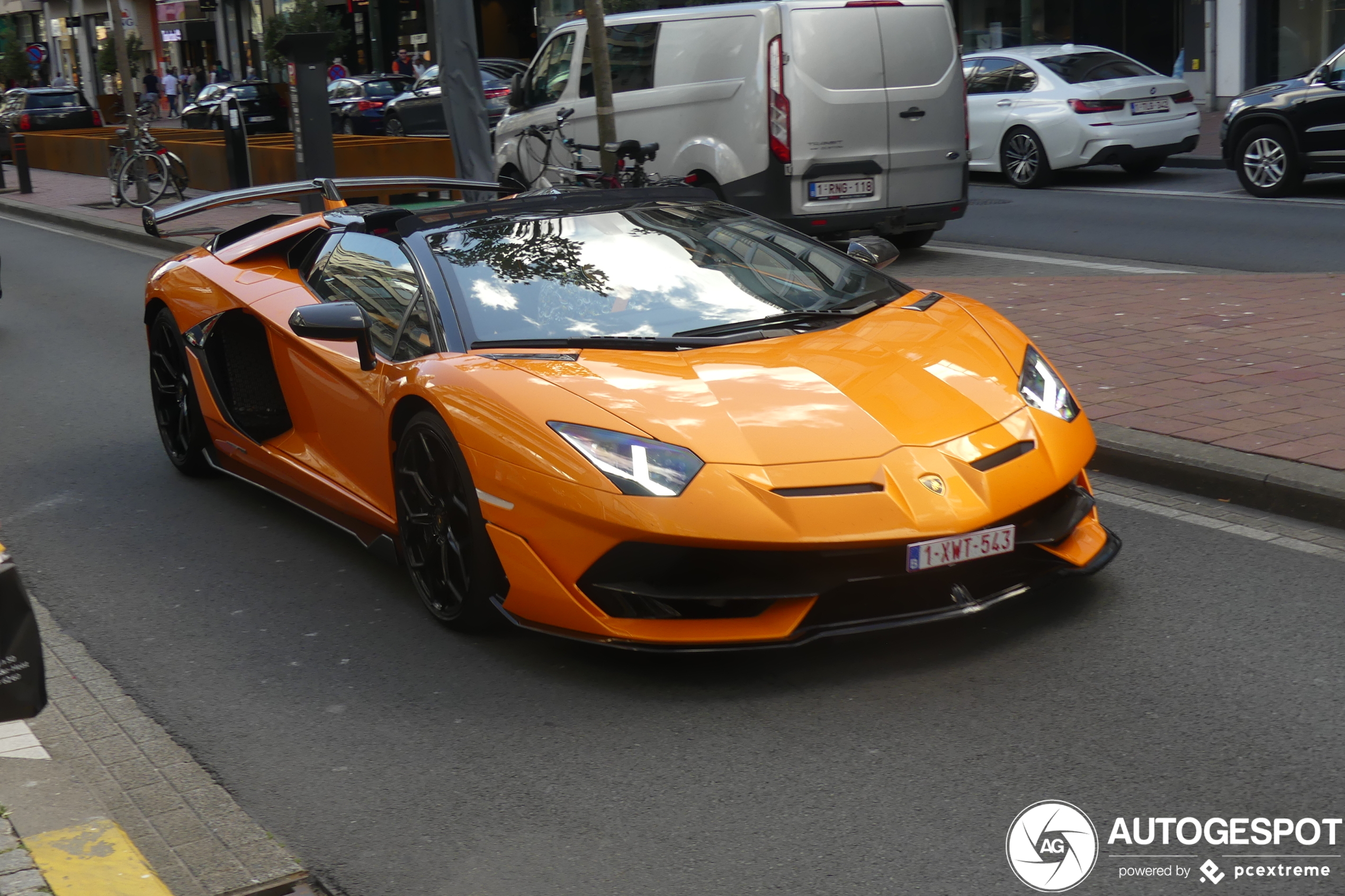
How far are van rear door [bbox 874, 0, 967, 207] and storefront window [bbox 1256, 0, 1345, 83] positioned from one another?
14.6m

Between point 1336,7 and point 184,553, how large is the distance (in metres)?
23.4

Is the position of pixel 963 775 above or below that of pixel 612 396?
below

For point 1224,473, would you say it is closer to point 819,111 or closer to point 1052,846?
point 1052,846

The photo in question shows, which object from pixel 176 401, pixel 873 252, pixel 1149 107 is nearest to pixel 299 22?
pixel 1149 107

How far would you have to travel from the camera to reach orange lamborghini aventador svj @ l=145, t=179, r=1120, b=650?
13.0 ft

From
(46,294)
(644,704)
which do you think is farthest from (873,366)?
(46,294)

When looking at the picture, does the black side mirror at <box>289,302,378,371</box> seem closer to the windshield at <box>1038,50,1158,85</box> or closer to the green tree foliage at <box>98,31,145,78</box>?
the windshield at <box>1038,50,1158,85</box>

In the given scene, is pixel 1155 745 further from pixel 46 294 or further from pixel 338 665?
pixel 46 294

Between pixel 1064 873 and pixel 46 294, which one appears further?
pixel 46 294

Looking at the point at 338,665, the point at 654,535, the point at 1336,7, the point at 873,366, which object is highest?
the point at 1336,7

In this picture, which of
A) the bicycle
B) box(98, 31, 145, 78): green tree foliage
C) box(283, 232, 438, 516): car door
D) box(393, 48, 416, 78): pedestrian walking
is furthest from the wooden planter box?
box(98, 31, 145, 78): green tree foliage

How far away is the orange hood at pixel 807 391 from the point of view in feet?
13.3

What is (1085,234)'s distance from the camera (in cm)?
1316

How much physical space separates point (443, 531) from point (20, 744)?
50.8 inches
